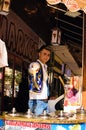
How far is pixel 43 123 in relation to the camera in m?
5.32

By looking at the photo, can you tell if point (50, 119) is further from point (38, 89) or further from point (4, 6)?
Answer: point (4, 6)

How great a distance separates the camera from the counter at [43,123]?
5.27m

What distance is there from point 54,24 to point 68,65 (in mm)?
6833

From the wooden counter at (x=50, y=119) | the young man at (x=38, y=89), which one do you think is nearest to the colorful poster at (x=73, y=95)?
the young man at (x=38, y=89)

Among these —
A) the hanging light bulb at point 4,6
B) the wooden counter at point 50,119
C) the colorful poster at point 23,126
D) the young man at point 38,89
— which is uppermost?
the hanging light bulb at point 4,6

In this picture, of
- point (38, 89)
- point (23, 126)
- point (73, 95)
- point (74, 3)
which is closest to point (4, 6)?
point (74, 3)

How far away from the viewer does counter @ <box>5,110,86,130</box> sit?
5266 mm

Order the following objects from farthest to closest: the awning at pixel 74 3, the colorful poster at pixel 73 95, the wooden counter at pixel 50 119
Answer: the colorful poster at pixel 73 95
the awning at pixel 74 3
the wooden counter at pixel 50 119

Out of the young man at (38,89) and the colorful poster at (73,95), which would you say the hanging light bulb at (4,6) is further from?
the colorful poster at (73,95)

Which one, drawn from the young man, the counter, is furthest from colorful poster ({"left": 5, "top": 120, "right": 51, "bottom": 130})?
the young man

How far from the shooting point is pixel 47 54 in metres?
6.18

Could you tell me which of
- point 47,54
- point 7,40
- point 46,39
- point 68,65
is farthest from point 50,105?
point 68,65

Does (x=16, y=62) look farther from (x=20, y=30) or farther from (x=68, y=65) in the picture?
(x=68, y=65)

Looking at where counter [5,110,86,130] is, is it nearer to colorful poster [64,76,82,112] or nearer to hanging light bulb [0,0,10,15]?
colorful poster [64,76,82,112]
